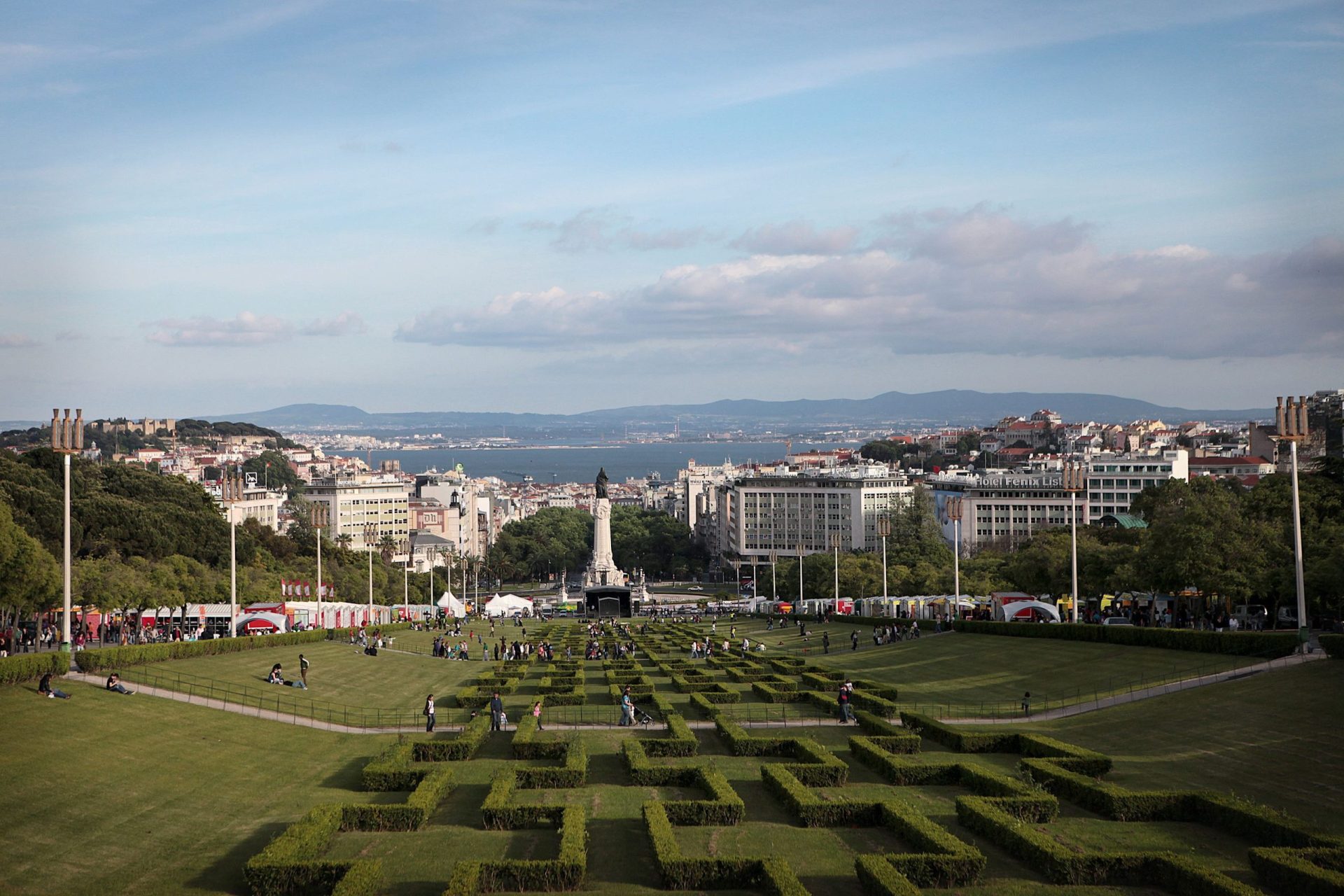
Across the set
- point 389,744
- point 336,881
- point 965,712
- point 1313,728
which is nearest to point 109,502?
point 389,744

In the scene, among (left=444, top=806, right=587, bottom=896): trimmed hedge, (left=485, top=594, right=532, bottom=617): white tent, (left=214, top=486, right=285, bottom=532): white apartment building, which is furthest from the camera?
(left=214, top=486, right=285, bottom=532): white apartment building

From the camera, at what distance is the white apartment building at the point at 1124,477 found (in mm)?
142000

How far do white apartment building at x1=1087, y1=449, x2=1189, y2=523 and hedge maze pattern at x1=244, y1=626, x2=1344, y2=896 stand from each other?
118 metres

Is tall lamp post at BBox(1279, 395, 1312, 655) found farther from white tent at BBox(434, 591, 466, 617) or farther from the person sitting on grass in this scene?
white tent at BBox(434, 591, 466, 617)

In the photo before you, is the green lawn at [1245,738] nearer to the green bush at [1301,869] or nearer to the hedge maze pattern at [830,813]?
the hedge maze pattern at [830,813]

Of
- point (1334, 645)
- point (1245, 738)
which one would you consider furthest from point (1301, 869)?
point (1334, 645)

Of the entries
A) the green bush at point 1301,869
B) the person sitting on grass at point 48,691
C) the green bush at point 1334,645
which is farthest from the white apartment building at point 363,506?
the green bush at point 1301,869

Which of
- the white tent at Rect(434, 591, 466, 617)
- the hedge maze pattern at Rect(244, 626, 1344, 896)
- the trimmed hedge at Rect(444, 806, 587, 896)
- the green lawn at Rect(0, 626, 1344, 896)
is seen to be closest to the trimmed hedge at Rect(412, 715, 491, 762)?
the hedge maze pattern at Rect(244, 626, 1344, 896)

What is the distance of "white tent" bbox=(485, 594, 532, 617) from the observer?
101 meters

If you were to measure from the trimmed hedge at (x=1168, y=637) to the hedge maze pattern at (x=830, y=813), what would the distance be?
29.6 ft

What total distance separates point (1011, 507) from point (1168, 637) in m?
114

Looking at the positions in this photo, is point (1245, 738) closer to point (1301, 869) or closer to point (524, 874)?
point (1301, 869)

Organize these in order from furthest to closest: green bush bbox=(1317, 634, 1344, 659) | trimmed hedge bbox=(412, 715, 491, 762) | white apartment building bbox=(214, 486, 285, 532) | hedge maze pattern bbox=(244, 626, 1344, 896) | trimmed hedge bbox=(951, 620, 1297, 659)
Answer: white apartment building bbox=(214, 486, 285, 532)
trimmed hedge bbox=(951, 620, 1297, 659)
green bush bbox=(1317, 634, 1344, 659)
trimmed hedge bbox=(412, 715, 491, 762)
hedge maze pattern bbox=(244, 626, 1344, 896)

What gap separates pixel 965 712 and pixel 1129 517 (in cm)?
8765
